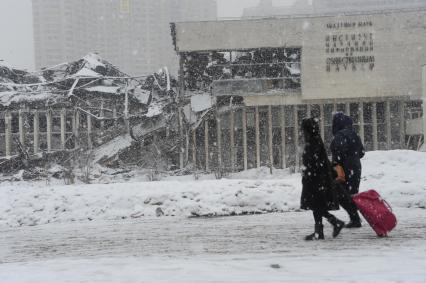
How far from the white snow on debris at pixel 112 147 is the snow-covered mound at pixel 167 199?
459 inches

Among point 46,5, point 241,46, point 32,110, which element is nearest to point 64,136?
point 32,110

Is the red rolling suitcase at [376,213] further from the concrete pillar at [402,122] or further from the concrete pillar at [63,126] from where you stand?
the concrete pillar at [63,126]

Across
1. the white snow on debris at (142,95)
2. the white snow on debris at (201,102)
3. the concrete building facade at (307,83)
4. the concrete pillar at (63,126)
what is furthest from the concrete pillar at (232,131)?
the concrete pillar at (63,126)

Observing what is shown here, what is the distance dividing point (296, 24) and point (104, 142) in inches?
455

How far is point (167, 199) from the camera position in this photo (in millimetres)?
9719

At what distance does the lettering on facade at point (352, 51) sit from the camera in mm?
24188

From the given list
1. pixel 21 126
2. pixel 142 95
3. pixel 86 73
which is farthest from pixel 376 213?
pixel 21 126

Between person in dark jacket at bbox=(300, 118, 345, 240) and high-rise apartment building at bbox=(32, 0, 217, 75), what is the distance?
8479 cm

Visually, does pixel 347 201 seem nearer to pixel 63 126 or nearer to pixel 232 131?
pixel 232 131

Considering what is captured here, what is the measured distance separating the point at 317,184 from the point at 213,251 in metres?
1.63

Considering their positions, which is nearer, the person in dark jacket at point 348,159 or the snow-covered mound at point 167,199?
the person in dark jacket at point 348,159

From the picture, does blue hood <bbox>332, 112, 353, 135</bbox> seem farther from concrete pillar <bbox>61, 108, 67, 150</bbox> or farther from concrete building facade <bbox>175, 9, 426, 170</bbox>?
concrete pillar <bbox>61, 108, 67, 150</bbox>

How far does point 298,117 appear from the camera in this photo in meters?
24.9

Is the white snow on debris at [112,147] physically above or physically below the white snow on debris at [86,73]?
below
